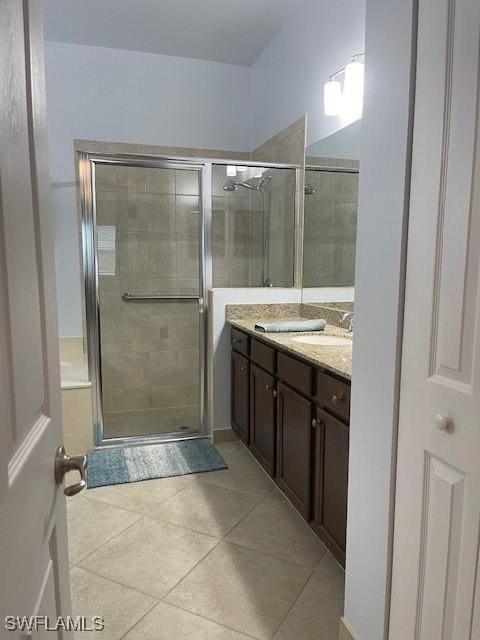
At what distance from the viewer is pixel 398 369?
117 cm

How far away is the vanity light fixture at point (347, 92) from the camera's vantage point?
7.59 feet

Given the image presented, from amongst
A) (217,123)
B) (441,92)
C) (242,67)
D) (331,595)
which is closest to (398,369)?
(441,92)

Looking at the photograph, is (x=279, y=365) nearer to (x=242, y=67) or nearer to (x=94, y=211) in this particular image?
(x=94, y=211)

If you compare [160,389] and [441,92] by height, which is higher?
[441,92]

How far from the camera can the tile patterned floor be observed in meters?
A: 1.60

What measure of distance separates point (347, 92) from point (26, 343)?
7.74 feet

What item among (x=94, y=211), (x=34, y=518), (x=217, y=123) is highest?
(x=217, y=123)

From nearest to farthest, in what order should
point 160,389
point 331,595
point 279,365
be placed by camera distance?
point 331,595 < point 279,365 < point 160,389

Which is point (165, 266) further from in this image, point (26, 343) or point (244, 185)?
point (26, 343)

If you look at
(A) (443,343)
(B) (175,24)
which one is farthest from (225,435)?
(B) (175,24)

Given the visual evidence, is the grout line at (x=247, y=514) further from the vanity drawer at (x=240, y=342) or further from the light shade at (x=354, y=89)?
the light shade at (x=354, y=89)

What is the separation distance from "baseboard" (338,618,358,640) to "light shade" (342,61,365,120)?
2.20 m

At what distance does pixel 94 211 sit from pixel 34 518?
263 cm

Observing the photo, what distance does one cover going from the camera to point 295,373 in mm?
2104
